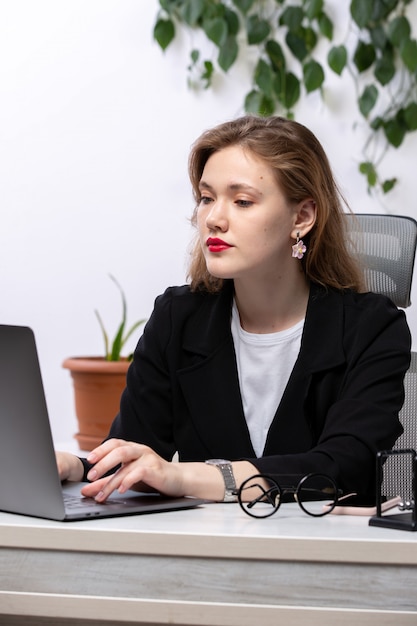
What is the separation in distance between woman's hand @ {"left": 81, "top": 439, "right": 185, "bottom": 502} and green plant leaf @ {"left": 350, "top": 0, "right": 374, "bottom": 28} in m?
2.03

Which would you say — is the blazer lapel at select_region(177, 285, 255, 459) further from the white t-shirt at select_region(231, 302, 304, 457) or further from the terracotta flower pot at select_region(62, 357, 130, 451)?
the terracotta flower pot at select_region(62, 357, 130, 451)

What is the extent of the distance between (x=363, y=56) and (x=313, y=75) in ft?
0.53

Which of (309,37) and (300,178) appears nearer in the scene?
(300,178)

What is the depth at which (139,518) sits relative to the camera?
991 mm

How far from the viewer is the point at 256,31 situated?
2.86m

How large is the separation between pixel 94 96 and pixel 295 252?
61.1 inches

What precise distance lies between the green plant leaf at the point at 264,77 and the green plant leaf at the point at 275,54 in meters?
0.03

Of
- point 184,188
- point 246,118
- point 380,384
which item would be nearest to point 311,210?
point 246,118

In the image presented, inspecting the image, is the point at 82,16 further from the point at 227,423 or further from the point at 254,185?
the point at 227,423

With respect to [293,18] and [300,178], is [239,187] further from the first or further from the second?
[293,18]

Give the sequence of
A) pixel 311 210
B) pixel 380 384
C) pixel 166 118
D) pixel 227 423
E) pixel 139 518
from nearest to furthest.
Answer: pixel 139 518 → pixel 380 384 → pixel 227 423 → pixel 311 210 → pixel 166 118

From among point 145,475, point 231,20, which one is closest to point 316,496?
point 145,475

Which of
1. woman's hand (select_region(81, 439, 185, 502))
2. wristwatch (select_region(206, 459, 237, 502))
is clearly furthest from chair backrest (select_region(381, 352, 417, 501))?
woman's hand (select_region(81, 439, 185, 502))

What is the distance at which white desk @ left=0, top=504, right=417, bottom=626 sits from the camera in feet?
2.83
